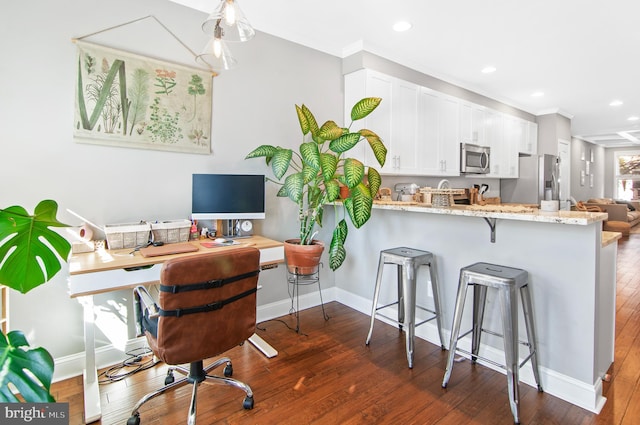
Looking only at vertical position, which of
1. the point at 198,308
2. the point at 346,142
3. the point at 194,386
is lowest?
the point at 194,386

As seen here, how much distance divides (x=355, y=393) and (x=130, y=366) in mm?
1517

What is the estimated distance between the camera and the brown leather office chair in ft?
5.04

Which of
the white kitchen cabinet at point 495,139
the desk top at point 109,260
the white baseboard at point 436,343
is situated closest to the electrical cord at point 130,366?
the white baseboard at point 436,343

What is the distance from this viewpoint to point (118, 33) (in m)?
2.28

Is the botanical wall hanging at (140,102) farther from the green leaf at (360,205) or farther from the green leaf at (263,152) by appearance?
the green leaf at (360,205)

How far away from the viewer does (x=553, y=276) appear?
200 cm

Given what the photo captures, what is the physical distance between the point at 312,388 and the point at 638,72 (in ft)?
17.1

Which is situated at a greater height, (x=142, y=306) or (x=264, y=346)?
(x=142, y=306)

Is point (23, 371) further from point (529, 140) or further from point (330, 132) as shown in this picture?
point (529, 140)

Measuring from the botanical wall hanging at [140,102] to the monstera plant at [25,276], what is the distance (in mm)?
1409

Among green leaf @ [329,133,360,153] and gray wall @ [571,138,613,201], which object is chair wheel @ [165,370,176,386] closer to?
green leaf @ [329,133,360,153]

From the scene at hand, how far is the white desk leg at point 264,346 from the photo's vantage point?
7.94 feet

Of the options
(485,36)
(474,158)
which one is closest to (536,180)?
(474,158)

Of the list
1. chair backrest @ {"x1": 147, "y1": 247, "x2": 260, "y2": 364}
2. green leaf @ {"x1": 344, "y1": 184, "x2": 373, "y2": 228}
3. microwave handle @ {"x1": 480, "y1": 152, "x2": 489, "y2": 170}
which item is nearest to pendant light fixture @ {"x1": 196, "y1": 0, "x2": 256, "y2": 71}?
chair backrest @ {"x1": 147, "y1": 247, "x2": 260, "y2": 364}
